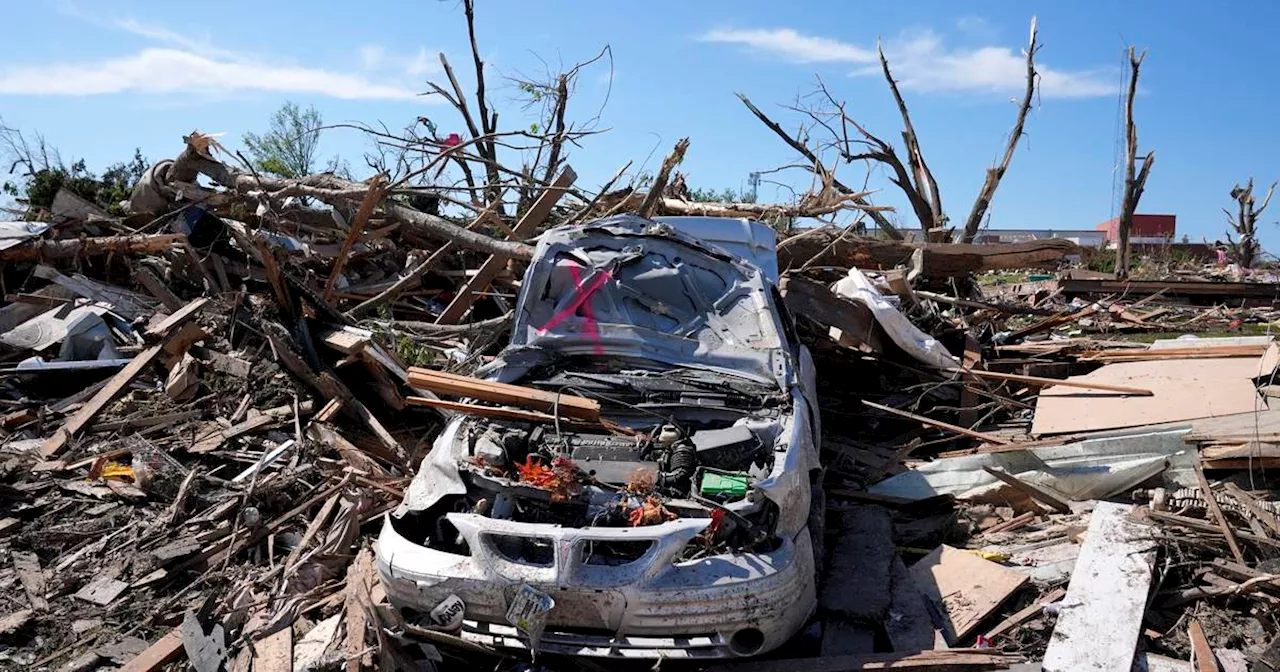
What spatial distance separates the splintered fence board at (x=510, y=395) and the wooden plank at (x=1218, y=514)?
10.9ft

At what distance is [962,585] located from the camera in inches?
179

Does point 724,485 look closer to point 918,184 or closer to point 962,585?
point 962,585

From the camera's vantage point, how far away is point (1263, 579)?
4.18 m

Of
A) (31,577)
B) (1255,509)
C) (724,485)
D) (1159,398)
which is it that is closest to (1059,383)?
→ (1159,398)

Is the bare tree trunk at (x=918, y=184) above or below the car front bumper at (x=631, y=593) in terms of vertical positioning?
above

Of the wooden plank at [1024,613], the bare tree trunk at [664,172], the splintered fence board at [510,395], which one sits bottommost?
the wooden plank at [1024,613]

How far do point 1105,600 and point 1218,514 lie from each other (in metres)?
1.13

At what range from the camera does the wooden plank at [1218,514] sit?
4520 mm

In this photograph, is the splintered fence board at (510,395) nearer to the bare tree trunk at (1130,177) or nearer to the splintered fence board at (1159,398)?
the splintered fence board at (1159,398)

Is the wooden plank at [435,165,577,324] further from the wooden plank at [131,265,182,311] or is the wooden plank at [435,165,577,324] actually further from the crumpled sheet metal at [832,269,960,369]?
the crumpled sheet metal at [832,269,960,369]

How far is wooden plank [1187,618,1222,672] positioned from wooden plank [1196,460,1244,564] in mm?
627

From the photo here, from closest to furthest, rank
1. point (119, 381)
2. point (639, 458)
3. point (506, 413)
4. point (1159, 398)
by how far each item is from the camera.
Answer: point (639, 458) < point (506, 413) < point (1159, 398) < point (119, 381)

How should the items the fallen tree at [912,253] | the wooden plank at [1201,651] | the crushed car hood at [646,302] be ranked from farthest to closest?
the fallen tree at [912,253]
the crushed car hood at [646,302]
the wooden plank at [1201,651]

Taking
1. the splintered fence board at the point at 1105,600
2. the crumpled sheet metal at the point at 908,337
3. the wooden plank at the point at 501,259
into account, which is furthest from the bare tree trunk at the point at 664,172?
the splintered fence board at the point at 1105,600
